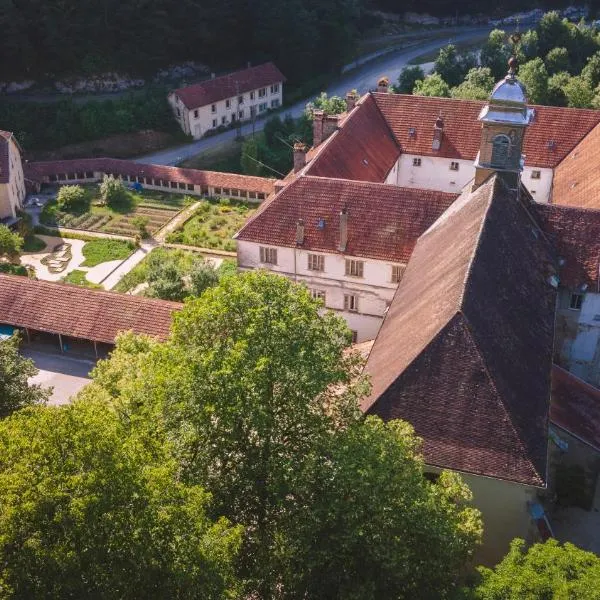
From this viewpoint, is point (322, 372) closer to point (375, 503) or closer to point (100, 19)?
point (375, 503)

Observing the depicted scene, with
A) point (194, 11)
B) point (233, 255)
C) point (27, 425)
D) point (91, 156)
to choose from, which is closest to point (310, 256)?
point (233, 255)

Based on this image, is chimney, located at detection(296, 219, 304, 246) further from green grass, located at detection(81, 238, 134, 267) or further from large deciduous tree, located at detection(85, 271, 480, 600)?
green grass, located at detection(81, 238, 134, 267)

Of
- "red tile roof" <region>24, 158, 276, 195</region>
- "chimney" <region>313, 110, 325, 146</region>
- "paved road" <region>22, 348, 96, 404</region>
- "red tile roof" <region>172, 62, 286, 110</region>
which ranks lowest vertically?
"paved road" <region>22, 348, 96, 404</region>

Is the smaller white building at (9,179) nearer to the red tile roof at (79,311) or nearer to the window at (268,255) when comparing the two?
the red tile roof at (79,311)

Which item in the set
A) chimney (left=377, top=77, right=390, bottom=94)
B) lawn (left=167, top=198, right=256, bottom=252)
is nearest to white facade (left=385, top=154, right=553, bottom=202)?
chimney (left=377, top=77, right=390, bottom=94)

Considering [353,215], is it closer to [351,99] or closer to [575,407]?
[575,407]
